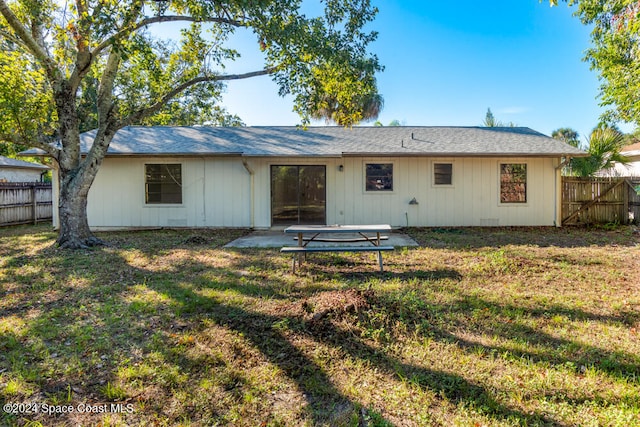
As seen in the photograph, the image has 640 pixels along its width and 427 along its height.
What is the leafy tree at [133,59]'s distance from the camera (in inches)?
259

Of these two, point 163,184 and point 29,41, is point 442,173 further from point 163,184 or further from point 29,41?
point 29,41

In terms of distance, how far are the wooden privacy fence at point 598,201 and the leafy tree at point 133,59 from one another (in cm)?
801

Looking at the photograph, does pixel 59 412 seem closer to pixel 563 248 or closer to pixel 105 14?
pixel 105 14

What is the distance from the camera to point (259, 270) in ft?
18.6

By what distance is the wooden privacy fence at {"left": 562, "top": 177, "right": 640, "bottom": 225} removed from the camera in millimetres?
10914

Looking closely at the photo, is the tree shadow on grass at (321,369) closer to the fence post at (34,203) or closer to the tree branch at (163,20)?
the tree branch at (163,20)

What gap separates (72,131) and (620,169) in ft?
78.4

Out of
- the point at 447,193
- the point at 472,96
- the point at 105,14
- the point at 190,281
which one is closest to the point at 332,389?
the point at 190,281

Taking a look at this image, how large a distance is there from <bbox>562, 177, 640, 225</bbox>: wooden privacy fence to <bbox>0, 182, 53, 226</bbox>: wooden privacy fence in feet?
64.9

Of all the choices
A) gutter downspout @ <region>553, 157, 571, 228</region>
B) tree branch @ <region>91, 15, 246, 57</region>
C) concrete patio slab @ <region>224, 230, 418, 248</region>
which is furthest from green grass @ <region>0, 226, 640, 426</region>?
gutter downspout @ <region>553, 157, 571, 228</region>

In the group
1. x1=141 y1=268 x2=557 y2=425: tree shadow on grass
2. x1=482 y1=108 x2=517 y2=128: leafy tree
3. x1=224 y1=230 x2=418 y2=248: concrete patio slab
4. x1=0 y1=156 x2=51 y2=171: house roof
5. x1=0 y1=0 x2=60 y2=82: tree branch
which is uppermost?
x1=482 y1=108 x2=517 y2=128: leafy tree

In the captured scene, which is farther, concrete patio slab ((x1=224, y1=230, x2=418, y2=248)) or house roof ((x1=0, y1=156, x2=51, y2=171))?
house roof ((x1=0, y1=156, x2=51, y2=171))

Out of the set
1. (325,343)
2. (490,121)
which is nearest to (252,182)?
(325,343)

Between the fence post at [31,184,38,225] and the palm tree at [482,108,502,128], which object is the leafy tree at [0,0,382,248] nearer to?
the fence post at [31,184,38,225]
